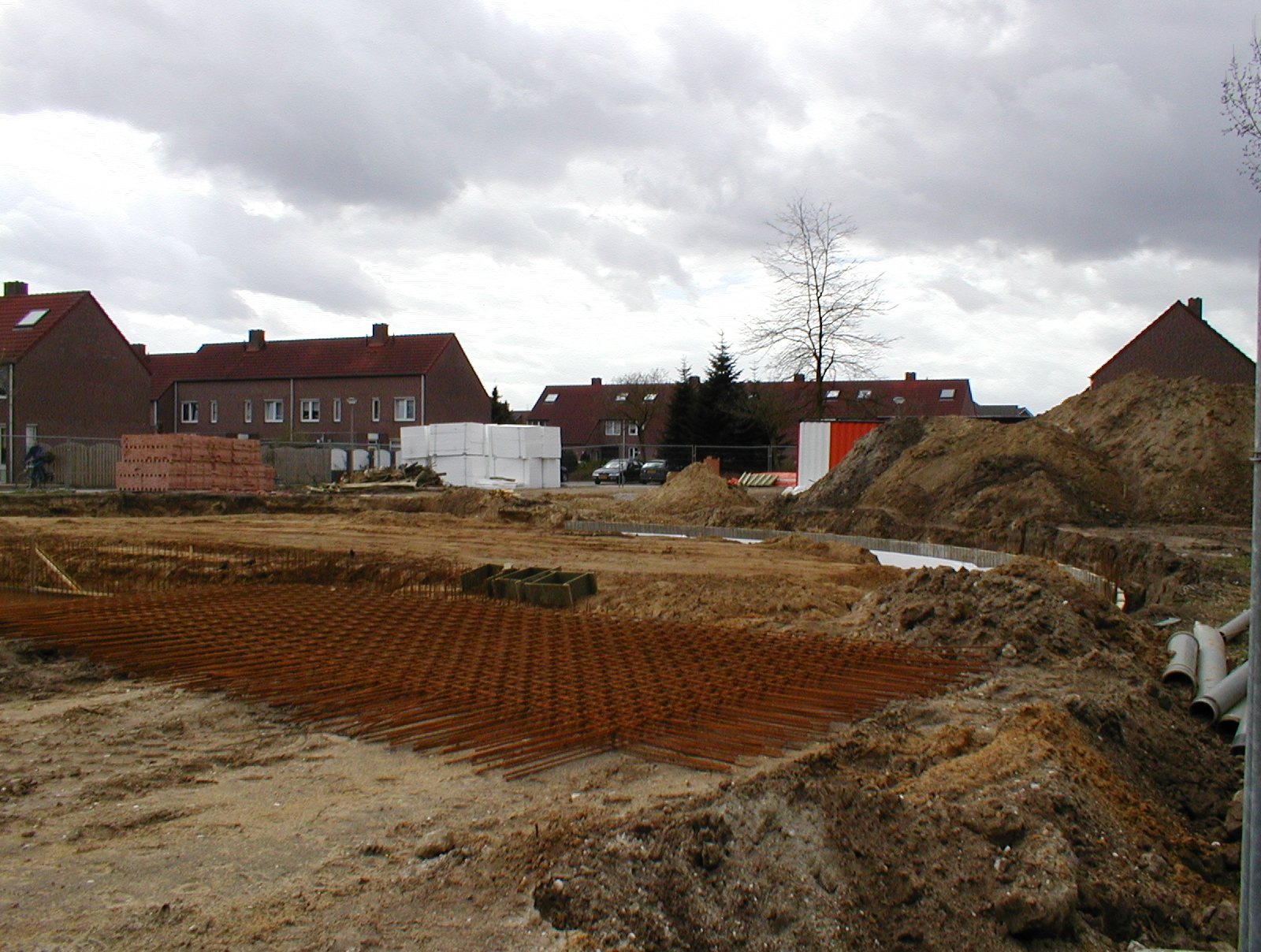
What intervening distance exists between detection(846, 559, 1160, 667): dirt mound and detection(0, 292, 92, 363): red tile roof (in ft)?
121

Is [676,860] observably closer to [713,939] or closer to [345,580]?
[713,939]

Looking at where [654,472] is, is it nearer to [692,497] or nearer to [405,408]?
[405,408]

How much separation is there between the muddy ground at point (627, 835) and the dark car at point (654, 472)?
1314 inches

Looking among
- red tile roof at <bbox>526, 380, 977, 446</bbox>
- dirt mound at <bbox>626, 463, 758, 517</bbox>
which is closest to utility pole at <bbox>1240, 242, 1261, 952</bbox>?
dirt mound at <bbox>626, 463, 758, 517</bbox>

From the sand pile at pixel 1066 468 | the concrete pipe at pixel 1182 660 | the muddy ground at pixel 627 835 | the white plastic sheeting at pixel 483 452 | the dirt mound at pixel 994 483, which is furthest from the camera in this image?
the white plastic sheeting at pixel 483 452

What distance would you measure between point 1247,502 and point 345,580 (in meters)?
15.8

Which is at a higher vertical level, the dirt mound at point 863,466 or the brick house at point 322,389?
the brick house at point 322,389

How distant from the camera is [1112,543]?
1310cm

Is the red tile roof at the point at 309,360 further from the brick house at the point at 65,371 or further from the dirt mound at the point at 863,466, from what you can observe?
the dirt mound at the point at 863,466

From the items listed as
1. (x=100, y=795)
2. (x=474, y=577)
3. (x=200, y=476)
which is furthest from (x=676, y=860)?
(x=200, y=476)

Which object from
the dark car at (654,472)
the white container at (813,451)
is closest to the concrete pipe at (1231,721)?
the white container at (813,451)

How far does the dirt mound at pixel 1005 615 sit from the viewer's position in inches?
291

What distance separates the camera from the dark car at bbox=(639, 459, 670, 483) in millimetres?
39812

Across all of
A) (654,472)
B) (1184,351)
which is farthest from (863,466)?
(1184,351)
